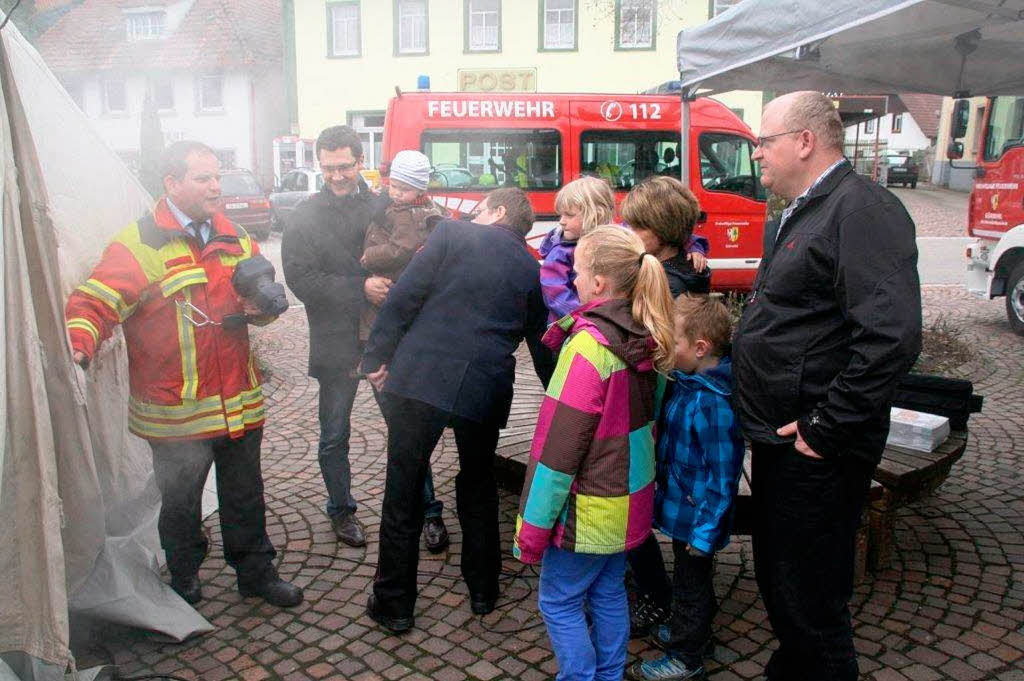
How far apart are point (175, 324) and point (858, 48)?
440 cm

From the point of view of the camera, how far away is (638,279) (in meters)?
2.36

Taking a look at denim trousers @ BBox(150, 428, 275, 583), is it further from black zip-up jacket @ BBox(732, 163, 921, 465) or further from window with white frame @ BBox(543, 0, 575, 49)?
window with white frame @ BBox(543, 0, 575, 49)

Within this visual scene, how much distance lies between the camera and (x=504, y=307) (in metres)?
2.91

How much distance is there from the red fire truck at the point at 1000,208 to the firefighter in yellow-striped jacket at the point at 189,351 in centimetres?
721

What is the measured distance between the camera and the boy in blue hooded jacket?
101 inches

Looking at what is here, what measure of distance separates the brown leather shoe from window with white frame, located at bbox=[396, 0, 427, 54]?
69.9 feet

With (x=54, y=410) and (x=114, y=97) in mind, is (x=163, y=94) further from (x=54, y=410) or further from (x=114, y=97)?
(x=54, y=410)

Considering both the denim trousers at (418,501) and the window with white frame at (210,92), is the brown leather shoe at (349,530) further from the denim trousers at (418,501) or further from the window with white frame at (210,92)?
the window with white frame at (210,92)

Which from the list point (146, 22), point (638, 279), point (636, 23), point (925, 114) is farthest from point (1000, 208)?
point (925, 114)

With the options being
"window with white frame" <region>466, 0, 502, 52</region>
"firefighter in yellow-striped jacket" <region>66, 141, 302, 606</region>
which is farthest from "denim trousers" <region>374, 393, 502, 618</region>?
"window with white frame" <region>466, 0, 502, 52</region>

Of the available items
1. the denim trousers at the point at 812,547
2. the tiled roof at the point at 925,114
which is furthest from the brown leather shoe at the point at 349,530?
the tiled roof at the point at 925,114

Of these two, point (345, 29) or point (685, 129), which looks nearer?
point (685, 129)

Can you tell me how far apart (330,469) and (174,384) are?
39.1 inches

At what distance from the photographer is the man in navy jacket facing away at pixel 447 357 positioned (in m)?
2.84
